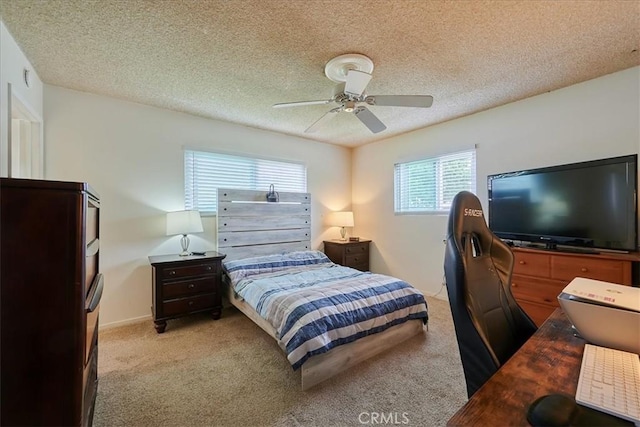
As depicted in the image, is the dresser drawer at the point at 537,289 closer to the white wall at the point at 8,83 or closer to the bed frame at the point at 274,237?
the bed frame at the point at 274,237

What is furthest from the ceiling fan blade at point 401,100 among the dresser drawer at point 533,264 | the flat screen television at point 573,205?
the dresser drawer at point 533,264

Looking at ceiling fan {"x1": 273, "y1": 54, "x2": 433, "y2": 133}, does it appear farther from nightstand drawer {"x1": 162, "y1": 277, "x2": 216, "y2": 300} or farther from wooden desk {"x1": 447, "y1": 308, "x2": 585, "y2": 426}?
nightstand drawer {"x1": 162, "y1": 277, "x2": 216, "y2": 300}

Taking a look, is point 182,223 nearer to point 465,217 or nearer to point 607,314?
point 465,217

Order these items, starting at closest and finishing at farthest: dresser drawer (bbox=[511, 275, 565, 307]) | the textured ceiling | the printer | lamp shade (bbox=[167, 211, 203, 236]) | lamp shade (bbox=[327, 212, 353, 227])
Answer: the printer
the textured ceiling
dresser drawer (bbox=[511, 275, 565, 307])
lamp shade (bbox=[167, 211, 203, 236])
lamp shade (bbox=[327, 212, 353, 227])

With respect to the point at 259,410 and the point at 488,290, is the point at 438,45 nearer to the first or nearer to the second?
the point at 488,290

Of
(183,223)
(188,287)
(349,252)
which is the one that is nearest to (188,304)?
(188,287)

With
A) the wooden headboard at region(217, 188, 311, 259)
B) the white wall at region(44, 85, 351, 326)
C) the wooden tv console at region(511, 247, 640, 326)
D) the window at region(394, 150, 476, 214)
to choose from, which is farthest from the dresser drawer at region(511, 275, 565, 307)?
the white wall at region(44, 85, 351, 326)

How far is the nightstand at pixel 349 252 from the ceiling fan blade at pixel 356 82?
9.03ft

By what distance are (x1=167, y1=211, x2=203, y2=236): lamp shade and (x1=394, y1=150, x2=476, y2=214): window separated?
3.03 m

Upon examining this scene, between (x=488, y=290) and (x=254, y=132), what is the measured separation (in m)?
3.72

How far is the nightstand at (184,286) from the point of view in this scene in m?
2.93

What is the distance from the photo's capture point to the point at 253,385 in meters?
2.06

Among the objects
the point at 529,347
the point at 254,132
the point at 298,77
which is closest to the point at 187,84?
the point at 298,77

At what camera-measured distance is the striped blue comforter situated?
205 centimetres
